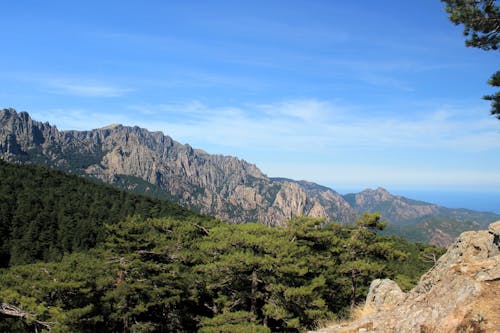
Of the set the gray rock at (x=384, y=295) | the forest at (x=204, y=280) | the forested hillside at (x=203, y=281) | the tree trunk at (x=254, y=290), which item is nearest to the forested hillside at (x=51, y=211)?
the forest at (x=204, y=280)

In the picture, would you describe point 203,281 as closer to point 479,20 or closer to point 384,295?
point 384,295

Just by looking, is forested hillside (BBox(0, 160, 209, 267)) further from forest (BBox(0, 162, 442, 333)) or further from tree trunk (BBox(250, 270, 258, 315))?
tree trunk (BBox(250, 270, 258, 315))

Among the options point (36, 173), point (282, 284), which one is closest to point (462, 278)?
point (282, 284)

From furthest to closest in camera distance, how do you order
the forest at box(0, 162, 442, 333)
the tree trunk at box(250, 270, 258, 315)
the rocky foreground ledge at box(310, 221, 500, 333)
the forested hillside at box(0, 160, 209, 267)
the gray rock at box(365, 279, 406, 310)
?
the forested hillside at box(0, 160, 209, 267) < the tree trunk at box(250, 270, 258, 315) < the forest at box(0, 162, 442, 333) < the gray rock at box(365, 279, 406, 310) < the rocky foreground ledge at box(310, 221, 500, 333)

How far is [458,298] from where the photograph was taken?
6.92 meters

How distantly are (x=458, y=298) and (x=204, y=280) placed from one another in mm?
21319

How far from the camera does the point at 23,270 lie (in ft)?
72.3

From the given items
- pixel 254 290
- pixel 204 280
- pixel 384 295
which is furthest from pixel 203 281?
pixel 384 295

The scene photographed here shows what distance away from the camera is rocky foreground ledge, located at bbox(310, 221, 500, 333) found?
6387 mm

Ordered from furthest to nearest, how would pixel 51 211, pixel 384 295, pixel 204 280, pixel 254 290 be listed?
pixel 51 211 → pixel 204 280 → pixel 254 290 → pixel 384 295

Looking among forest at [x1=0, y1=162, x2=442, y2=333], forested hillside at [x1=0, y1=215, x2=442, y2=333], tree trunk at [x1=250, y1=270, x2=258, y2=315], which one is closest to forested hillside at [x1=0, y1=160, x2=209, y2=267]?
forest at [x1=0, y1=162, x2=442, y2=333]

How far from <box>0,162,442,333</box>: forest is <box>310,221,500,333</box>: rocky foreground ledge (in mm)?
8518

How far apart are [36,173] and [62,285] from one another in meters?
126

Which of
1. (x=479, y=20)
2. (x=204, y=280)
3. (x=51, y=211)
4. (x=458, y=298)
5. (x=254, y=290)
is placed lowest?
(x=51, y=211)
